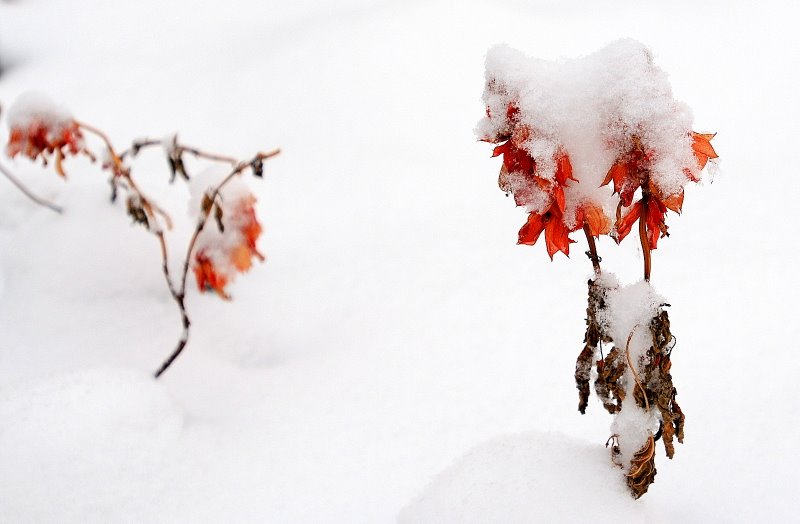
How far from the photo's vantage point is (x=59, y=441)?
1.11 meters

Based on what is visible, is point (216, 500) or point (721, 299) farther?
point (721, 299)

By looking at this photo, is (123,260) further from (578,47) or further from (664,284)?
(578,47)

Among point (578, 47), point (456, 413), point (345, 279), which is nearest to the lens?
point (456, 413)

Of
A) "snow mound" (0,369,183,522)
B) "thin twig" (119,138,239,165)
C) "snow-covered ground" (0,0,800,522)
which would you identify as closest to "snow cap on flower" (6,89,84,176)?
"thin twig" (119,138,239,165)

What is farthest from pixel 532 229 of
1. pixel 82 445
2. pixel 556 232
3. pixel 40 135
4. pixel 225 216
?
pixel 40 135

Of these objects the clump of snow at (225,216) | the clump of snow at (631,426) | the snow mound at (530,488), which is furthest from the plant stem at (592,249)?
the clump of snow at (225,216)

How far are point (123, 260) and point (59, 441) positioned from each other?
23.6 inches

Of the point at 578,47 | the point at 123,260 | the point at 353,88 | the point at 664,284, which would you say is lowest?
the point at 123,260

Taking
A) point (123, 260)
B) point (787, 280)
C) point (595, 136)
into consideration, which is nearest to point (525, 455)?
point (595, 136)

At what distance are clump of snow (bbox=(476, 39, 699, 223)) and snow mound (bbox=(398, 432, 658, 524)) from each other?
333 mm

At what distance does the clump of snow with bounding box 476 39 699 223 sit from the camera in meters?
0.68

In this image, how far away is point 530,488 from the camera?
0.84 meters

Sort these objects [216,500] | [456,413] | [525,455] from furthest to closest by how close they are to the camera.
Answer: [456,413] → [216,500] → [525,455]

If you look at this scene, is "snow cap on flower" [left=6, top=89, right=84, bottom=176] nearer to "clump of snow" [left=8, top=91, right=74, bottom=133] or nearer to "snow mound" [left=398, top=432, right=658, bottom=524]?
"clump of snow" [left=8, top=91, right=74, bottom=133]
